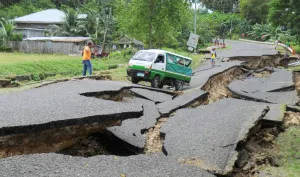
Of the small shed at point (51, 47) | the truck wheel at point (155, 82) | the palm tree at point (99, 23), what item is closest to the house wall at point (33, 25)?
the palm tree at point (99, 23)

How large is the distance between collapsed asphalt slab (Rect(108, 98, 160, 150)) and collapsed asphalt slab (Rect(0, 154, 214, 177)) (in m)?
1.56

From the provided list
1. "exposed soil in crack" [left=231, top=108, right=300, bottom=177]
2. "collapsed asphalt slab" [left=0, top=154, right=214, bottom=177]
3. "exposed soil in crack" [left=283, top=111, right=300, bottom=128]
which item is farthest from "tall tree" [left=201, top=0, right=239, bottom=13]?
"collapsed asphalt slab" [left=0, top=154, right=214, bottom=177]

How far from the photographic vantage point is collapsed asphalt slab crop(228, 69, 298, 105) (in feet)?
47.6

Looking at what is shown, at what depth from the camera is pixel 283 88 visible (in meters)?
16.4

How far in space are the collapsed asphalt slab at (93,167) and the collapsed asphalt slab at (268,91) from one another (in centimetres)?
871

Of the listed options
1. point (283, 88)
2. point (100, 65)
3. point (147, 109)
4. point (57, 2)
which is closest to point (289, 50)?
point (100, 65)

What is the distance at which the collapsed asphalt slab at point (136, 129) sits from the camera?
8.08 m

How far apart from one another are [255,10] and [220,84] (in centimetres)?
5523

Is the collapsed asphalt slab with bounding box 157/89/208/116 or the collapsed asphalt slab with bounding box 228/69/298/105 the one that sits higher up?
the collapsed asphalt slab with bounding box 157/89/208/116

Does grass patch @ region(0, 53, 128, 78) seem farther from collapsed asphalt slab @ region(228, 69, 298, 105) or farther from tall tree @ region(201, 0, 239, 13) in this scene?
tall tree @ region(201, 0, 239, 13)

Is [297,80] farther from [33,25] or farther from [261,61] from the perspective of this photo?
[33,25]

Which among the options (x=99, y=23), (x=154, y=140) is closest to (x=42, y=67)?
(x=154, y=140)

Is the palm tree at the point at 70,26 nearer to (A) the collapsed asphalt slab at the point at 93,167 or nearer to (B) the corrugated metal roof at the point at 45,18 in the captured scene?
(B) the corrugated metal roof at the point at 45,18

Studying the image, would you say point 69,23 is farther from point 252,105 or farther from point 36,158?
point 36,158
